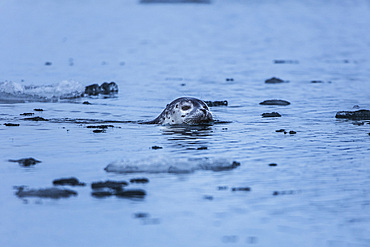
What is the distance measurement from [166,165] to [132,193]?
124 centimetres

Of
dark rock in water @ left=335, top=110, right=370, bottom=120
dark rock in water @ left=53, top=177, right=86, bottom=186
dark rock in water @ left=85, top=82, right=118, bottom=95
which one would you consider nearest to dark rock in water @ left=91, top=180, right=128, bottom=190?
dark rock in water @ left=53, top=177, right=86, bottom=186

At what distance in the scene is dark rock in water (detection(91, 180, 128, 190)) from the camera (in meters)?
10.1

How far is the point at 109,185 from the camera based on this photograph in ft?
33.3

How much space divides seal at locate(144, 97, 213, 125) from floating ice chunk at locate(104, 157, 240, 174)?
4285 millimetres

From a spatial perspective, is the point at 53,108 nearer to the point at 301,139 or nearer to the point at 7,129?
the point at 7,129

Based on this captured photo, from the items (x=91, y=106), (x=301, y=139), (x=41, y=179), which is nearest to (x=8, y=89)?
(x=91, y=106)

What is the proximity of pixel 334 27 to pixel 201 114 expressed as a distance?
42.7 metres

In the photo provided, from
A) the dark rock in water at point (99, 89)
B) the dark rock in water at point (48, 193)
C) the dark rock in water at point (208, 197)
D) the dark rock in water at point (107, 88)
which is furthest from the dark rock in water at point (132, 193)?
the dark rock in water at point (107, 88)

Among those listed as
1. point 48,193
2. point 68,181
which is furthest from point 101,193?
point 68,181

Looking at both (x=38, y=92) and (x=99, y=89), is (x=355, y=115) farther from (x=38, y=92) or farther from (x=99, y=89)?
(x=38, y=92)

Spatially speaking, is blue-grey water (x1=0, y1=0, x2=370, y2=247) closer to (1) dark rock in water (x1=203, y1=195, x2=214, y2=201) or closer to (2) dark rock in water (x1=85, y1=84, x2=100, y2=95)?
(1) dark rock in water (x1=203, y1=195, x2=214, y2=201)

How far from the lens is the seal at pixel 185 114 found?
15.5 meters

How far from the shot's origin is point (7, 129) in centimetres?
1501

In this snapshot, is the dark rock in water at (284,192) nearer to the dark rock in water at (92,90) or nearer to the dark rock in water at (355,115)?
the dark rock in water at (355,115)
